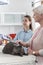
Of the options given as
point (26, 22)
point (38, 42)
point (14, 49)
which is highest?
point (26, 22)

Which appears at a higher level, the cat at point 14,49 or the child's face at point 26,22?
the child's face at point 26,22

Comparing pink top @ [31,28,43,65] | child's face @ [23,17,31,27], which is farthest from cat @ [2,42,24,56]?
→ child's face @ [23,17,31,27]

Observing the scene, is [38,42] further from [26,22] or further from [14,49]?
[26,22]

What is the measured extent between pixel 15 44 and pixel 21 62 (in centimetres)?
38

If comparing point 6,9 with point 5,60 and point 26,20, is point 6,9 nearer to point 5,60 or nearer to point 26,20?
point 26,20

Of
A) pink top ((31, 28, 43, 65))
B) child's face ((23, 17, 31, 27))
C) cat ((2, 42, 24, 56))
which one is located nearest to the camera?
pink top ((31, 28, 43, 65))

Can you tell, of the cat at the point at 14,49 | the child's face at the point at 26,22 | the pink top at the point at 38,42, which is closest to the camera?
the pink top at the point at 38,42

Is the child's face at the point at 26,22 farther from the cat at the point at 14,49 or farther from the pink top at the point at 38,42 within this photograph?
the pink top at the point at 38,42

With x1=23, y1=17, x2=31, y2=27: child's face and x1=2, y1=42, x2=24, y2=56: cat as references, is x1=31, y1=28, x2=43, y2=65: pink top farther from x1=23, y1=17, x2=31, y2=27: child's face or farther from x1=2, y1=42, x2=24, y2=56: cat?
x1=23, y1=17, x2=31, y2=27: child's face

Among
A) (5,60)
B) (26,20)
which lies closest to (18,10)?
(26,20)

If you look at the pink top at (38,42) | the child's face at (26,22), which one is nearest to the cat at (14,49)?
the pink top at (38,42)

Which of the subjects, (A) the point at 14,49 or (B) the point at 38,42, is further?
(A) the point at 14,49

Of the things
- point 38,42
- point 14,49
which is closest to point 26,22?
point 14,49

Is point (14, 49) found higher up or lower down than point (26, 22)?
lower down
